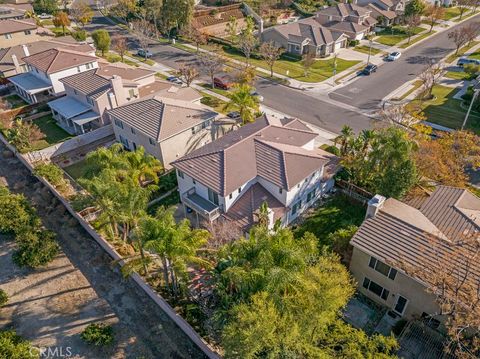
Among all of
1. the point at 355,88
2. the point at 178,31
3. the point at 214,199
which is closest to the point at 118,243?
the point at 214,199

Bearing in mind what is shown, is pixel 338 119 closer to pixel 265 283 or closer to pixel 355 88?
pixel 355 88

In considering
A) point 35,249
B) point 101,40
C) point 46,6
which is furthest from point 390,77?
point 46,6

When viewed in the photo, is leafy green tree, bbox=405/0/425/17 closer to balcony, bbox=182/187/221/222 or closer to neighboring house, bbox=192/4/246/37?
neighboring house, bbox=192/4/246/37

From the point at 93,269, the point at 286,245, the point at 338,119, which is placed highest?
the point at 286,245

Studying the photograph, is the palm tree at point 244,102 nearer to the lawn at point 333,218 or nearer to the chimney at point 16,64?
the lawn at point 333,218

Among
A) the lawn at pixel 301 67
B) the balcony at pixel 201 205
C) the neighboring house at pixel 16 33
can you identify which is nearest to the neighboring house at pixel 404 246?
the balcony at pixel 201 205
